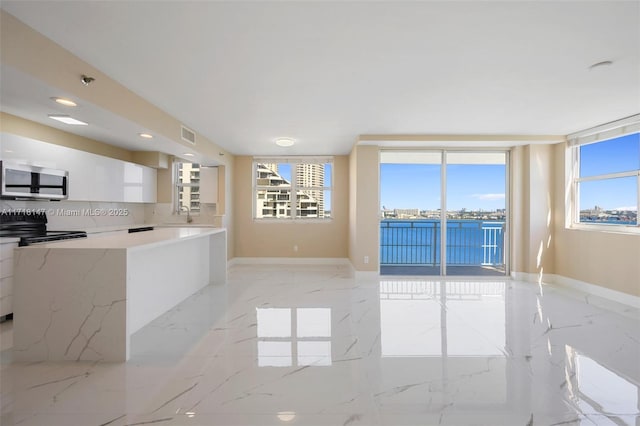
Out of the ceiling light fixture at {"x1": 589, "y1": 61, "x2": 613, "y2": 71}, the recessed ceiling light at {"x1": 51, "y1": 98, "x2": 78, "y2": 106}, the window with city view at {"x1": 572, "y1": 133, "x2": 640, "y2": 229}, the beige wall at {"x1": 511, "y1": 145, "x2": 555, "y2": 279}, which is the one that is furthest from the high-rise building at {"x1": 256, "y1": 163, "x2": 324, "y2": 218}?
the ceiling light fixture at {"x1": 589, "y1": 61, "x2": 613, "y2": 71}

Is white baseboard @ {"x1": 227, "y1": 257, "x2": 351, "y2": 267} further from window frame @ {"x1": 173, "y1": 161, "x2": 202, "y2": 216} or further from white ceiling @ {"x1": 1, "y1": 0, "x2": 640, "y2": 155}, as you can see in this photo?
white ceiling @ {"x1": 1, "y1": 0, "x2": 640, "y2": 155}

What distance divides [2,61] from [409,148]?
5.01m

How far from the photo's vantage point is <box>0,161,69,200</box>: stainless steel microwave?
329 cm

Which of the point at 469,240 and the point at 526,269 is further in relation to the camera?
the point at 469,240

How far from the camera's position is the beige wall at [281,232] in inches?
259

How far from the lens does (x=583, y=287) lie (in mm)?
4520

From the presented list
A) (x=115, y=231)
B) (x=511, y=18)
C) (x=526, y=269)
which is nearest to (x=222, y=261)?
(x=115, y=231)

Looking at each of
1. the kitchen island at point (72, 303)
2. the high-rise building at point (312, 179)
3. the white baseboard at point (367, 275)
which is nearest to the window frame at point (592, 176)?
the white baseboard at point (367, 275)

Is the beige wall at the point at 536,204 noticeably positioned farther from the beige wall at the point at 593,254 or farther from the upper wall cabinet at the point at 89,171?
the upper wall cabinet at the point at 89,171

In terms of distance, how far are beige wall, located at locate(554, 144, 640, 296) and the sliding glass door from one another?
2.56 ft

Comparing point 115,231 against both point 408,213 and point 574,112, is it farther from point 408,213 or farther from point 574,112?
point 574,112

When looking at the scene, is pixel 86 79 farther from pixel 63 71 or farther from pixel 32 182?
pixel 32 182

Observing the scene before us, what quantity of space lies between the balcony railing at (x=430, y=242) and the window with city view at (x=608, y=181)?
2013mm

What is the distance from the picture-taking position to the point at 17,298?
2256mm
